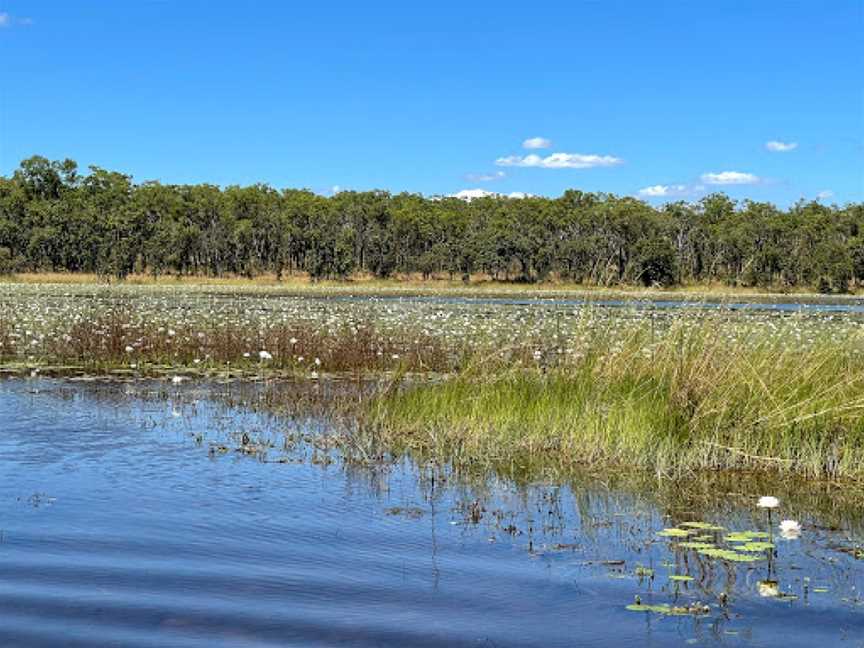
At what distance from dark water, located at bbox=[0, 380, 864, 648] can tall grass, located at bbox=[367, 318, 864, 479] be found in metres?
1.06

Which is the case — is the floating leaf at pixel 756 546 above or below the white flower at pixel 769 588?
above

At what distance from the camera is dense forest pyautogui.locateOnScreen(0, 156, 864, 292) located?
300 ft

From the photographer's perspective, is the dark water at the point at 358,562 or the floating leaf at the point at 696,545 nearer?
the dark water at the point at 358,562

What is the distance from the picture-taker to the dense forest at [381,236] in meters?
91.4

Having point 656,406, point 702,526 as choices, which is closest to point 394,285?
point 656,406

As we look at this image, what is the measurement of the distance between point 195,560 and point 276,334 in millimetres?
15363

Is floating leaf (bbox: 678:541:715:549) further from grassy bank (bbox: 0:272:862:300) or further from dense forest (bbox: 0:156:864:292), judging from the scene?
dense forest (bbox: 0:156:864:292)

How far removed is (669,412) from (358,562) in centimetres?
525

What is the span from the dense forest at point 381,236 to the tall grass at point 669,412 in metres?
74.0

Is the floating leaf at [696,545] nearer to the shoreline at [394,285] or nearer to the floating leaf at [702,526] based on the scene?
the floating leaf at [702,526]

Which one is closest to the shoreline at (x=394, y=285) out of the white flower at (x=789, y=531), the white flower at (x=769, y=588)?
the white flower at (x=789, y=531)

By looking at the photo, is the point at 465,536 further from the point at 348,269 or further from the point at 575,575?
the point at 348,269

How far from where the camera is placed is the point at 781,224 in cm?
9906

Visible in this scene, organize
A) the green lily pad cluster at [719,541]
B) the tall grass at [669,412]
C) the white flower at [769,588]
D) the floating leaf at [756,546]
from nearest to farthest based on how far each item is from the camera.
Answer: the white flower at [769,588] → the green lily pad cluster at [719,541] → the floating leaf at [756,546] → the tall grass at [669,412]
